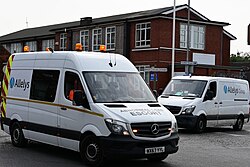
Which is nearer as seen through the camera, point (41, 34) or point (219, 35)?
point (219, 35)

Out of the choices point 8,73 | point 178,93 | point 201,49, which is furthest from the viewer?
point 201,49

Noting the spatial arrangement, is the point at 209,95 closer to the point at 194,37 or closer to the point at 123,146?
the point at 123,146

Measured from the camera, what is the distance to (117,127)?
356 inches

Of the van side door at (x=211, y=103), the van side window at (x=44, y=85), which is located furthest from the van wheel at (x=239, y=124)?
the van side window at (x=44, y=85)

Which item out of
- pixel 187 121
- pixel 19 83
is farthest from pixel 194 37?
pixel 19 83

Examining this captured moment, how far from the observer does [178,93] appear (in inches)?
707

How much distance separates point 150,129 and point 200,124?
8.52m

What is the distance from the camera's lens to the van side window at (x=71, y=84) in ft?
33.3

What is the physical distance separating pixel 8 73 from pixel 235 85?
396 inches

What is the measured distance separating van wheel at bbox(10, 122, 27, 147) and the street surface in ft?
0.55

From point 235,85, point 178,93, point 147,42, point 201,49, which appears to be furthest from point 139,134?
point 201,49

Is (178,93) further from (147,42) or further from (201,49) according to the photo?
(201,49)

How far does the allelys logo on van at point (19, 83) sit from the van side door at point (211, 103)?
7623 millimetres

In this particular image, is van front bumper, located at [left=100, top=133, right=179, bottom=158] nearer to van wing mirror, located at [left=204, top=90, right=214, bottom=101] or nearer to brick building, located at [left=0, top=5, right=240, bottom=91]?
van wing mirror, located at [left=204, top=90, right=214, bottom=101]
